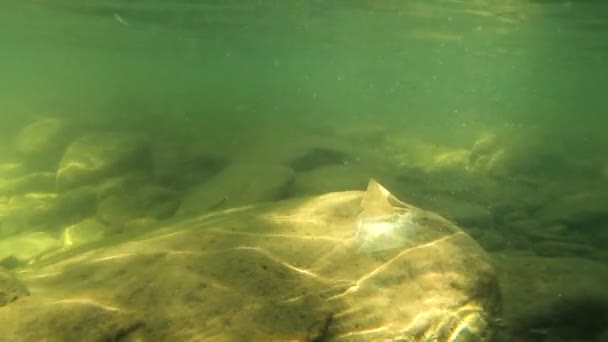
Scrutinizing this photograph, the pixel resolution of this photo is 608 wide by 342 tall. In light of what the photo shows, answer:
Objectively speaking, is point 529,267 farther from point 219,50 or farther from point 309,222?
point 219,50

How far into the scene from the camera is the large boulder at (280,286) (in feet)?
12.0

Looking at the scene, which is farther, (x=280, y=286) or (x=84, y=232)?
(x=84, y=232)

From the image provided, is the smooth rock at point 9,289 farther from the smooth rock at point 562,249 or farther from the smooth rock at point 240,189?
the smooth rock at point 562,249

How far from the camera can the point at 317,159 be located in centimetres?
1543

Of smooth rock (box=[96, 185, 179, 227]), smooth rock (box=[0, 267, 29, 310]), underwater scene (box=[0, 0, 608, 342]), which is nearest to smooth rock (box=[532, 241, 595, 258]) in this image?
underwater scene (box=[0, 0, 608, 342])

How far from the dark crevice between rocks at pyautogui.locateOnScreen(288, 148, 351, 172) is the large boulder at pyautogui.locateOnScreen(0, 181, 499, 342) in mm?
9204

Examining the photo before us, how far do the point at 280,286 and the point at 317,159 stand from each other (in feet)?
37.4

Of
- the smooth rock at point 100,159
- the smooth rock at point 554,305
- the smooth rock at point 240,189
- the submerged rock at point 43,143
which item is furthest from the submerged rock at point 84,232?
the smooth rock at point 554,305

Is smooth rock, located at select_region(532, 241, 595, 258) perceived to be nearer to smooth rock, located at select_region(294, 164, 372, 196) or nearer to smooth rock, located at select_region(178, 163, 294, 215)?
smooth rock, located at select_region(294, 164, 372, 196)

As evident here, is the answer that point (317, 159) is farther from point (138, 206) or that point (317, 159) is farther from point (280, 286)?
point (280, 286)

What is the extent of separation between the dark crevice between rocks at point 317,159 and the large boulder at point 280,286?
920 centimetres

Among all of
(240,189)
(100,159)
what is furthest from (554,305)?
(100,159)

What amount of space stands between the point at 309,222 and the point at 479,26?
100.0ft

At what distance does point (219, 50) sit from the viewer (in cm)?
5591
